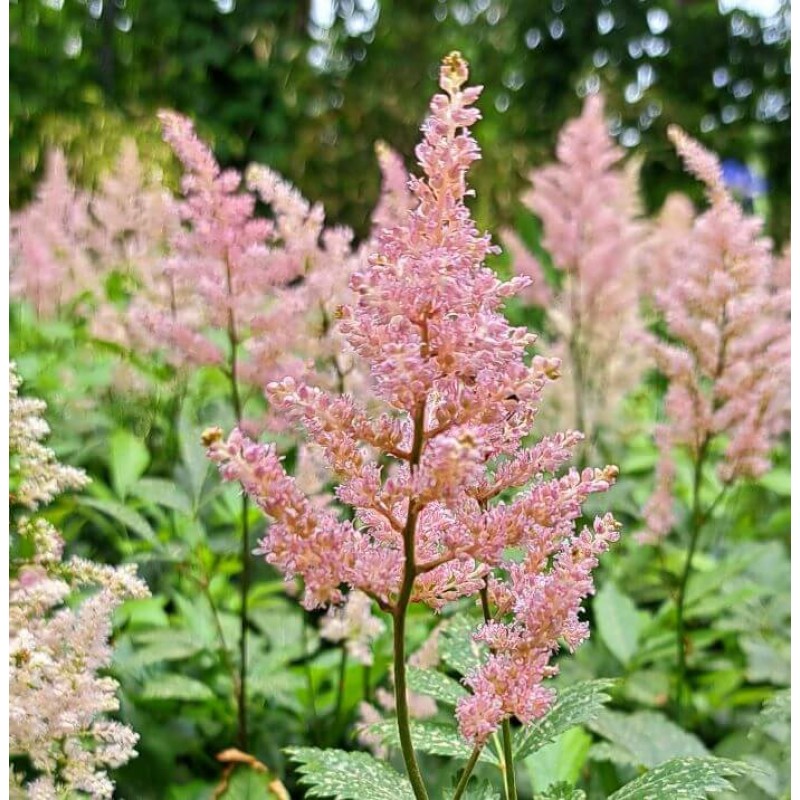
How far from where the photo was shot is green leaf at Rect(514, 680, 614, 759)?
98cm

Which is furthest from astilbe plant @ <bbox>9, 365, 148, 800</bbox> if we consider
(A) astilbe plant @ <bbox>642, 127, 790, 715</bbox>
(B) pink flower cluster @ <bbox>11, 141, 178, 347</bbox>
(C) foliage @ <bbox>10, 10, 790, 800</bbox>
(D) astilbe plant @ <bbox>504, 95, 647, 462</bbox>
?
(D) astilbe plant @ <bbox>504, 95, 647, 462</bbox>

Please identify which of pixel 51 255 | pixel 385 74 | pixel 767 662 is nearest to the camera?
pixel 767 662

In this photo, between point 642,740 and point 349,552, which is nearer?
point 349,552

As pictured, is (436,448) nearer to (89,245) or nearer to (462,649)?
(462,649)

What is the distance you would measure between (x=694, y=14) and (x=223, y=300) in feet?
17.9

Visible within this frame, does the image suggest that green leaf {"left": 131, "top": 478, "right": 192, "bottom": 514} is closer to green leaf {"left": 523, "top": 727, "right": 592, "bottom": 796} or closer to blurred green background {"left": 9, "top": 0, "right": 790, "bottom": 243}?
green leaf {"left": 523, "top": 727, "right": 592, "bottom": 796}

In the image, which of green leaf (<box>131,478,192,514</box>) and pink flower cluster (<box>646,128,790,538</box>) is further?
pink flower cluster (<box>646,128,790,538</box>)

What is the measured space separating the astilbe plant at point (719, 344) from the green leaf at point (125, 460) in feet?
3.03

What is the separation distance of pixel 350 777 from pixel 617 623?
44.3 inches

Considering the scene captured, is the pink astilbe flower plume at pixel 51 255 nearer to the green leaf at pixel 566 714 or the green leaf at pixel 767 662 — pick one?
the green leaf at pixel 767 662

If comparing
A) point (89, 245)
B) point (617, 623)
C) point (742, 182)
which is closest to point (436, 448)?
point (617, 623)

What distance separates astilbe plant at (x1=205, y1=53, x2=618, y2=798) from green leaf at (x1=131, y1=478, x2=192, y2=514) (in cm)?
84

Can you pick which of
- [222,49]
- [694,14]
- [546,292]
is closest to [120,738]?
[546,292]

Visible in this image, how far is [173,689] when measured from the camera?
158 centimetres
